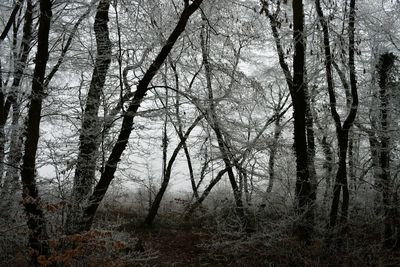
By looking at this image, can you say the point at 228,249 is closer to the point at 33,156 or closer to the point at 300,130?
the point at 300,130

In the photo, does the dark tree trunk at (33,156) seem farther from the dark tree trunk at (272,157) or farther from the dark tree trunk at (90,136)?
the dark tree trunk at (272,157)

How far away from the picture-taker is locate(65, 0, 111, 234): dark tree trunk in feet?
21.5

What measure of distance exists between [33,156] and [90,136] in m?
1.53

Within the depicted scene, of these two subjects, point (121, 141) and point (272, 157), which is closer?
point (121, 141)

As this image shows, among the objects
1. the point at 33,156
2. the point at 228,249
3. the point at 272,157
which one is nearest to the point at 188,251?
the point at 228,249

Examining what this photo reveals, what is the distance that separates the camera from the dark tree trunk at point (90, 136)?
655 centimetres

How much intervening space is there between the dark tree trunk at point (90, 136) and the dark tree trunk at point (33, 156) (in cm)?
60

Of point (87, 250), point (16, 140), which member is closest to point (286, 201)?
point (87, 250)

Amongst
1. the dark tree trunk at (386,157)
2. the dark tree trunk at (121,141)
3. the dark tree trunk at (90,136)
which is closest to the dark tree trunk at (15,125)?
the dark tree trunk at (90,136)

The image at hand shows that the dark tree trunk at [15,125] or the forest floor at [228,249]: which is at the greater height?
the dark tree trunk at [15,125]

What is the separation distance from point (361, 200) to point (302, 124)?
5.51 meters

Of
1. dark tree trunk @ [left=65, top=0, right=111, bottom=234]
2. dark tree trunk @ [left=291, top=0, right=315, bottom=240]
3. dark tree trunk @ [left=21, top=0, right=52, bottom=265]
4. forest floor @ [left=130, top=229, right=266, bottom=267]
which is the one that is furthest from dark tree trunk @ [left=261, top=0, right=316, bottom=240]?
dark tree trunk @ [left=21, top=0, right=52, bottom=265]

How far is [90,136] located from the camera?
295 inches

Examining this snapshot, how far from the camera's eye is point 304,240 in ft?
27.5
